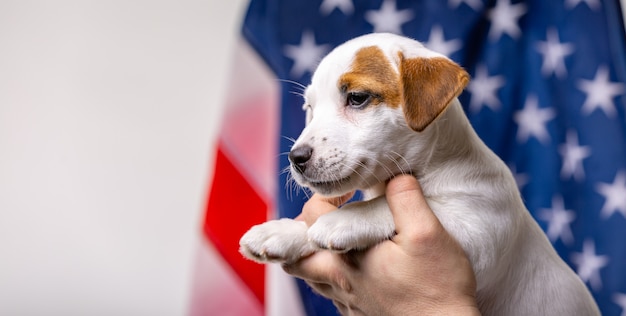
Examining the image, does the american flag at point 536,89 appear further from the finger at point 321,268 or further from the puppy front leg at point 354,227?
the puppy front leg at point 354,227

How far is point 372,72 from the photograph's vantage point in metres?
1.28

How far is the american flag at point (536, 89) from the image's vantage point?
7.41ft

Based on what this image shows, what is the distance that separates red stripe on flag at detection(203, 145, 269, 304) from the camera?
2.41m

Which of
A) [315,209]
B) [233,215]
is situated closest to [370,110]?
[315,209]

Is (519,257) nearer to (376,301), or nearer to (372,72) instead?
(376,301)

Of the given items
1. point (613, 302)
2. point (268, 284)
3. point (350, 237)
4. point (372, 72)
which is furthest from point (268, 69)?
point (613, 302)

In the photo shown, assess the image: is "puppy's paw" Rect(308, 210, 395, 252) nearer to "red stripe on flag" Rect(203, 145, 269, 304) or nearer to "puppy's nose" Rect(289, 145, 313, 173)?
"puppy's nose" Rect(289, 145, 313, 173)

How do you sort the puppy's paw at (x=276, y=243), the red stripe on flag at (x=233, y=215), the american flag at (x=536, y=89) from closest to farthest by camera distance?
1. the puppy's paw at (x=276, y=243)
2. the american flag at (x=536, y=89)
3. the red stripe on flag at (x=233, y=215)

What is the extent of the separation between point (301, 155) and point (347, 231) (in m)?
0.18

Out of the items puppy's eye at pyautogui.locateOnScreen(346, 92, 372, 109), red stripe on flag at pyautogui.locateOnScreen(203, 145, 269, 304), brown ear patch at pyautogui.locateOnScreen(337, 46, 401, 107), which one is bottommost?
red stripe on flag at pyautogui.locateOnScreen(203, 145, 269, 304)

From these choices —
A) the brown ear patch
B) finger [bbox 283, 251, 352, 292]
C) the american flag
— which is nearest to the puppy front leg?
finger [bbox 283, 251, 352, 292]

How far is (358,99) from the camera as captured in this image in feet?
4.14

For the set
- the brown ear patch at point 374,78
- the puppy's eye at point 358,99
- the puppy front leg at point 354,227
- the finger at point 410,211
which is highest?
the brown ear patch at point 374,78

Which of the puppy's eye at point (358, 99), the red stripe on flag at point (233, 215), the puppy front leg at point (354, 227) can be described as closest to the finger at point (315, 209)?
the puppy front leg at point (354, 227)
